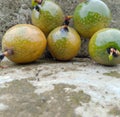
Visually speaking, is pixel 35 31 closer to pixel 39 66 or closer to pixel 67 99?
pixel 39 66

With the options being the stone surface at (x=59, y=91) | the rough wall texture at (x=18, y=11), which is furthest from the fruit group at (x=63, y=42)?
the rough wall texture at (x=18, y=11)

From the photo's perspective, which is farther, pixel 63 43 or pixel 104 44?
pixel 63 43

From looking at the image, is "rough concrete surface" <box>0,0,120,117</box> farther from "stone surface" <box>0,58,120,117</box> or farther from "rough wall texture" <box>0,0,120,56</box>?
"rough wall texture" <box>0,0,120,56</box>

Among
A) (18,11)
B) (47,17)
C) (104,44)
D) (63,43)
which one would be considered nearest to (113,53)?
(104,44)

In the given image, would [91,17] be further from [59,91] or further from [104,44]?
[59,91]

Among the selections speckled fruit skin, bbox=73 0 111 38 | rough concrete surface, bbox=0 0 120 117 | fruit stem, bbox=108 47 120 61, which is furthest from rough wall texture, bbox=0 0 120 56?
fruit stem, bbox=108 47 120 61

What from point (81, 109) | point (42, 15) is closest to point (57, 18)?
point (42, 15)

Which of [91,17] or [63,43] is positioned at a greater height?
[91,17]
